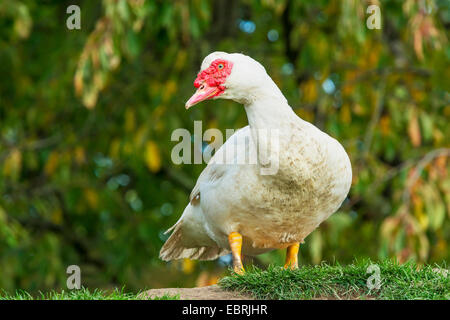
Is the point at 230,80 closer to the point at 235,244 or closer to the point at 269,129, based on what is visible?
the point at 269,129

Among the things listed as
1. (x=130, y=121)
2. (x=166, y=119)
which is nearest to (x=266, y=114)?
(x=166, y=119)

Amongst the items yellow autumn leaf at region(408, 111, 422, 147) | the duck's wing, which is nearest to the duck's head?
the duck's wing

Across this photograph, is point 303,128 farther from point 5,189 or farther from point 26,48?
point 26,48

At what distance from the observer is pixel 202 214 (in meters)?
6.05

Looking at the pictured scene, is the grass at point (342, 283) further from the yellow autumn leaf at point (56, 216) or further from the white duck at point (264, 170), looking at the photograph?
the yellow autumn leaf at point (56, 216)

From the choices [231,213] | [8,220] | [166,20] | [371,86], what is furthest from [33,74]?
[231,213]

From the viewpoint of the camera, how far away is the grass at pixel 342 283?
183 inches

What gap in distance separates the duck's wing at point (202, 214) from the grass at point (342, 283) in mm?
885

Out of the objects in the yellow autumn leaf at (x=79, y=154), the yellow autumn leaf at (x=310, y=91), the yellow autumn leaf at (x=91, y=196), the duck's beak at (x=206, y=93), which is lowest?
the yellow autumn leaf at (x=91, y=196)

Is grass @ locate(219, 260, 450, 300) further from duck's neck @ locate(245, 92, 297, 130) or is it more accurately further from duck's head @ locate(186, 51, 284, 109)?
duck's head @ locate(186, 51, 284, 109)

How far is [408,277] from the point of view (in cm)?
476

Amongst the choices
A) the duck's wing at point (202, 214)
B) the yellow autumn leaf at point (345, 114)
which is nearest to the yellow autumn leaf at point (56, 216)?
the yellow autumn leaf at point (345, 114)

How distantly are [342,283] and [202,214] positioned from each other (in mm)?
1571

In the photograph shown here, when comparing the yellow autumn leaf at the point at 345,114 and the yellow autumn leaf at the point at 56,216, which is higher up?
the yellow autumn leaf at the point at 345,114
